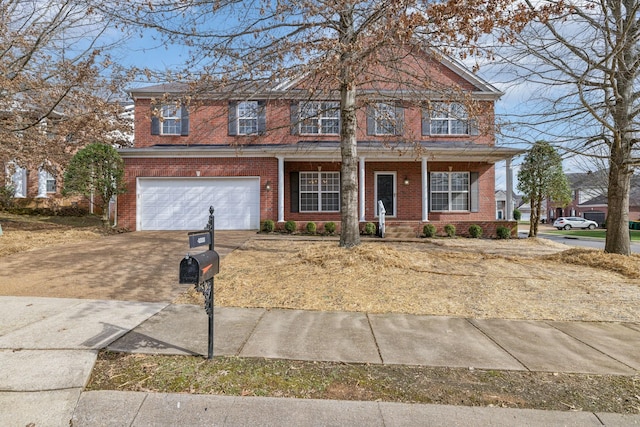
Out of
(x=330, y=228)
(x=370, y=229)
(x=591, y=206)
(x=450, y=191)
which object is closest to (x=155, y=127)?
(x=330, y=228)

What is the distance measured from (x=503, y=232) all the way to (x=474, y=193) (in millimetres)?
2538

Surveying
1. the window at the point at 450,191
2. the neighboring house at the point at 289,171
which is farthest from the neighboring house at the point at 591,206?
the neighboring house at the point at 289,171

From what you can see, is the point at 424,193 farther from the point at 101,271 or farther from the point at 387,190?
the point at 101,271

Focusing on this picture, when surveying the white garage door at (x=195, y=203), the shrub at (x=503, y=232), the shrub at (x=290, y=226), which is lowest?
the shrub at (x=503, y=232)

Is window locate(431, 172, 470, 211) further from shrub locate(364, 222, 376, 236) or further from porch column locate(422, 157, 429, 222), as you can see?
shrub locate(364, 222, 376, 236)

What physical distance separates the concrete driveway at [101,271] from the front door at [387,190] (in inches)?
293

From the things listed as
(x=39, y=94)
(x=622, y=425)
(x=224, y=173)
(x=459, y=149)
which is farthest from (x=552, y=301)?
(x=39, y=94)

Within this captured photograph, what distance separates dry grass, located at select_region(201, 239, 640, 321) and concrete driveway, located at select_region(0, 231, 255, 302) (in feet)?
3.41

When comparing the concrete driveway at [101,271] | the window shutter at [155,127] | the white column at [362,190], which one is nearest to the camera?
the concrete driveway at [101,271]

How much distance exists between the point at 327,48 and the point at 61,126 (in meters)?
12.3

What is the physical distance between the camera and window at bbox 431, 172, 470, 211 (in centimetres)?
1546

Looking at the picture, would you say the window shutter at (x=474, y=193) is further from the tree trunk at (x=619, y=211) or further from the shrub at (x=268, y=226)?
the shrub at (x=268, y=226)

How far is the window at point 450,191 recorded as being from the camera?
15.5m

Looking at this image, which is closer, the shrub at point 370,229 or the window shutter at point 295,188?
the shrub at point 370,229
